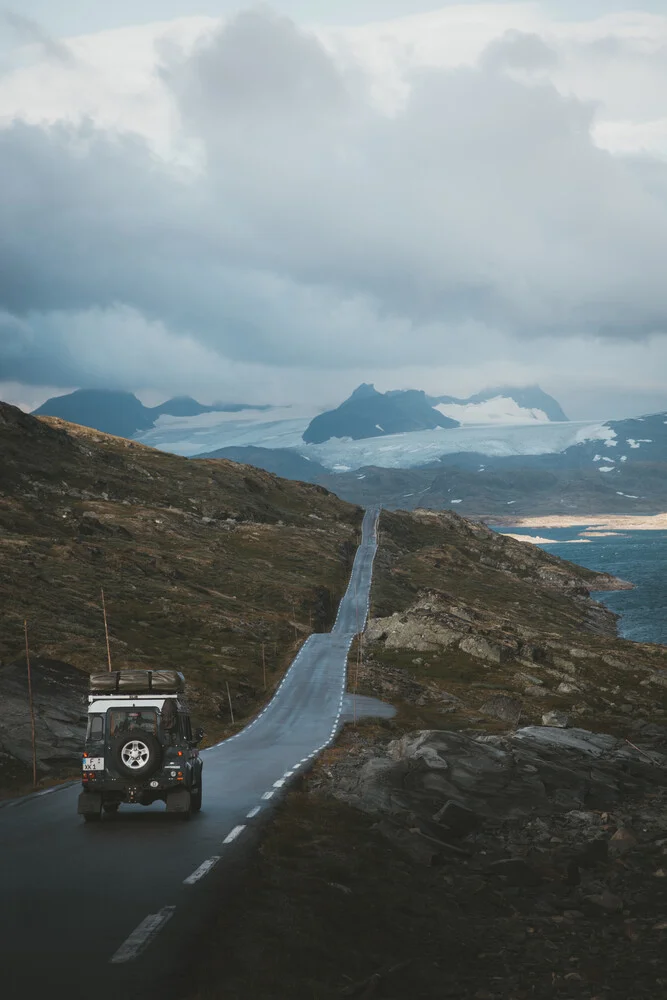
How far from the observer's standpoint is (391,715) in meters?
71.9

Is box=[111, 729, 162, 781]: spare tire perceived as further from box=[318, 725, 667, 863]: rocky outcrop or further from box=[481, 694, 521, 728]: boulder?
box=[481, 694, 521, 728]: boulder

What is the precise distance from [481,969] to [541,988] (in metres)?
1.27

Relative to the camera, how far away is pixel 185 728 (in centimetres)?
2719

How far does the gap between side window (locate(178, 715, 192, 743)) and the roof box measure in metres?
0.86

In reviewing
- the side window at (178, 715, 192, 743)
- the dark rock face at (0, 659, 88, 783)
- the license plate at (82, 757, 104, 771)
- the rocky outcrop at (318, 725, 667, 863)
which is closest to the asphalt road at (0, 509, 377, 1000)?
the license plate at (82, 757, 104, 771)

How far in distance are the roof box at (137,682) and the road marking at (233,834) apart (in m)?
4.42

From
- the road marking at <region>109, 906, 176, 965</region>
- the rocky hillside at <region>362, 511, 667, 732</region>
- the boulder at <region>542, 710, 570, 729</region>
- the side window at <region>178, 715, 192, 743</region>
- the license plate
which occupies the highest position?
the side window at <region>178, 715, 192, 743</region>

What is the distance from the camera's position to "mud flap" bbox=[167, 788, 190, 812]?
26203 mm

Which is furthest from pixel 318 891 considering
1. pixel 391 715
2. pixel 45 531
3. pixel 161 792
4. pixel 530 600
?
pixel 530 600

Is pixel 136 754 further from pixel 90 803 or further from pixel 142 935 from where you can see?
pixel 142 935

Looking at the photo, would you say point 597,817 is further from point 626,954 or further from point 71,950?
point 71,950

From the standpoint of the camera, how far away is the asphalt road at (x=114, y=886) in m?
14.3

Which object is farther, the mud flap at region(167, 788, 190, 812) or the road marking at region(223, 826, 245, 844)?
the mud flap at region(167, 788, 190, 812)

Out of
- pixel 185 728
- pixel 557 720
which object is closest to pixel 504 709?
pixel 557 720
